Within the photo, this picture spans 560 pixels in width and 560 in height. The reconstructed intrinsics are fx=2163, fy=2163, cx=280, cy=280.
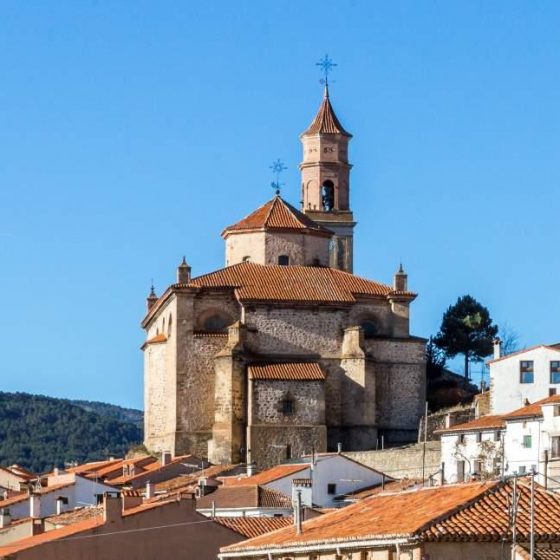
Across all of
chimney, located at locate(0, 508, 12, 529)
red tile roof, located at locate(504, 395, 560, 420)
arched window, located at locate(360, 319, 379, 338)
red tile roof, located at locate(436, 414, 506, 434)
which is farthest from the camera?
arched window, located at locate(360, 319, 379, 338)

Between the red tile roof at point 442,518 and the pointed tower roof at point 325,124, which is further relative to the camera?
the pointed tower roof at point 325,124

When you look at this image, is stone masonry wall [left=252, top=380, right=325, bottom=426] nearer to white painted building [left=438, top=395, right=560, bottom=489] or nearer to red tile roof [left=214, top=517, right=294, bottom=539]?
white painted building [left=438, top=395, right=560, bottom=489]

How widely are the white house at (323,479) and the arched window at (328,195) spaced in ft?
133

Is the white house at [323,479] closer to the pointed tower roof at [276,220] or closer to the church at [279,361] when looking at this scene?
the church at [279,361]

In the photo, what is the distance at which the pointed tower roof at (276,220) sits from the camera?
88.9 meters

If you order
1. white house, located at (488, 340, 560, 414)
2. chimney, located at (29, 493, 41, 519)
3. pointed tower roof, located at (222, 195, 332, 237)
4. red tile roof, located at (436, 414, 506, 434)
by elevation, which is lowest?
chimney, located at (29, 493, 41, 519)

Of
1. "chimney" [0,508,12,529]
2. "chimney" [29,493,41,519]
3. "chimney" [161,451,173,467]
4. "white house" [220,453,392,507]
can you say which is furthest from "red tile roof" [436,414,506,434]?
"chimney" [0,508,12,529]

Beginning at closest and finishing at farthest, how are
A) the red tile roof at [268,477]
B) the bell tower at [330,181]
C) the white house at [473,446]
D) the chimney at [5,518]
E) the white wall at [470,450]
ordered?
the chimney at [5,518] < the red tile roof at [268,477] < the white house at [473,446] < the white wall at [470,450] < the bell tower at [330,181]

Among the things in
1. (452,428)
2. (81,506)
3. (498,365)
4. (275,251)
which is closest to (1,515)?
(81,506)

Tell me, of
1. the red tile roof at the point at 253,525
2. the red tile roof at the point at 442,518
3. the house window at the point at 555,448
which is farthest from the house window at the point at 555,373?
the red tile roof at the point at 442,518

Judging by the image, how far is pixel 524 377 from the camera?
75.5 meters

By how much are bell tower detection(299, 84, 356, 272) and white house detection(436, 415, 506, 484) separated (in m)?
34.1

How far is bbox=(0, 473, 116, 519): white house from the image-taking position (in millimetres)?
63219

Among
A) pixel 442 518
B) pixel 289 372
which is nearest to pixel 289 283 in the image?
pixel 289 372
